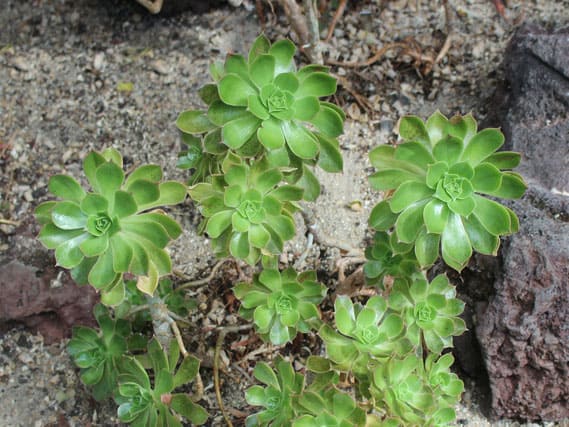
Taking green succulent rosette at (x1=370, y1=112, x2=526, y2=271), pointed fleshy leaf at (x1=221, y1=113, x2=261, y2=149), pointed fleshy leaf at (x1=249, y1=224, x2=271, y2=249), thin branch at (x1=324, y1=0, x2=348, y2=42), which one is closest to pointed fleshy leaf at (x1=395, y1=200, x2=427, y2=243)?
green succulent rosette at (x1=370, y1=112, x2=526, y2=271)

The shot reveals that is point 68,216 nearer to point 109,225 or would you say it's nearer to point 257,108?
point 109,225

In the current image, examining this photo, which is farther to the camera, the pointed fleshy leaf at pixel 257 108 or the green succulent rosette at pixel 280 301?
the green succulent rosette at pixel 280 301

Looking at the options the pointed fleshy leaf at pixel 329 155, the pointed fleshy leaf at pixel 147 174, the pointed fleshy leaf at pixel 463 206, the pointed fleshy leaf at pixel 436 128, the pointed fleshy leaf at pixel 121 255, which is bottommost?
the pointed fleshy leaf at pixel 121 255

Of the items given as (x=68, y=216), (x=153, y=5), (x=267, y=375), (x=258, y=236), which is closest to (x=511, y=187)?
(x=258, y=236)

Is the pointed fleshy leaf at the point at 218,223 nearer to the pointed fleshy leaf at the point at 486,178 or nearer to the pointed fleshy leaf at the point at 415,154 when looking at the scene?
the pointed fleshy leaf at the point at 415,154

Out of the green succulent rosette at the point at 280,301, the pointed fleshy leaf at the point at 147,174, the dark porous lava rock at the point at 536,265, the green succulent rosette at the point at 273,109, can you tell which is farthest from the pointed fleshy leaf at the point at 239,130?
the dark porous lava rock at the point at 536,265

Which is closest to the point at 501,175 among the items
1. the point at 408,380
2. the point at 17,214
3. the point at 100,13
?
the point at 408,380
